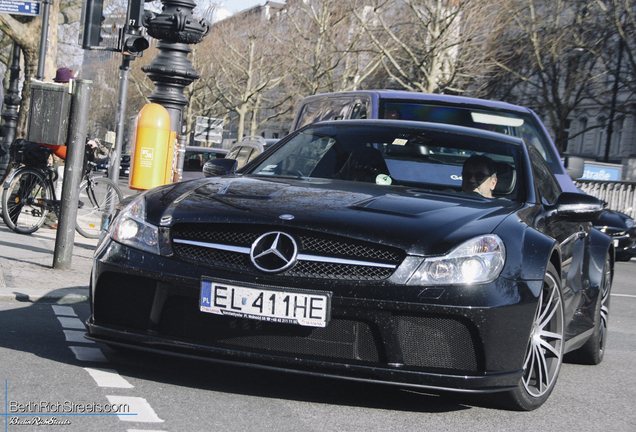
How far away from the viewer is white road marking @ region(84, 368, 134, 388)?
13.0ft

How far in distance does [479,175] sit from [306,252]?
1610 mm

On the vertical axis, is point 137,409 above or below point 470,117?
below

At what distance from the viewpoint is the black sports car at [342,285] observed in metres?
3.66

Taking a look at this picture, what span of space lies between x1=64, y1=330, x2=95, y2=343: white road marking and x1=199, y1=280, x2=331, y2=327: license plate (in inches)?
61.0

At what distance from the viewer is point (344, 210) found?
13.0ft

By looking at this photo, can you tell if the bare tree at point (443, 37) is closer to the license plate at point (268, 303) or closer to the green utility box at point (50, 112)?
the green utility box at point (50, 112)

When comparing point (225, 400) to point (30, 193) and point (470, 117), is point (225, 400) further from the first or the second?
point (30, 193)

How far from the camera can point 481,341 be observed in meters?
3.67

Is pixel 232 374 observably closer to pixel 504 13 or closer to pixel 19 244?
pixel 19 244

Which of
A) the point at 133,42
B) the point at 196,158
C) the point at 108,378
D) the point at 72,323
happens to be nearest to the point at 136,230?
the point at 108,378

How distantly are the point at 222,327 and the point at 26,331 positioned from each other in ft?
6.26

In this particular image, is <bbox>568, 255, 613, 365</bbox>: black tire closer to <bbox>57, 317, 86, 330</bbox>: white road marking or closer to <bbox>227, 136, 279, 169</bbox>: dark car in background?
Result: <bbox>57, 317, 86, 330</bbox>: white road marking

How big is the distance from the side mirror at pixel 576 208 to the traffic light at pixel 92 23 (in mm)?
6257

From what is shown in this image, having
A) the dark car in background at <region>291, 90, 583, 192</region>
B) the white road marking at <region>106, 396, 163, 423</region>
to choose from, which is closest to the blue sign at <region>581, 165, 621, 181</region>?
the dark car in background at <region>291, 90, 583, 192</region>
